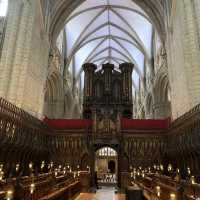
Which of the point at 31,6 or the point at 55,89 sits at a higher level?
the point at 31,6

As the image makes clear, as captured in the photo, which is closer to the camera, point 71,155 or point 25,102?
point 25,102

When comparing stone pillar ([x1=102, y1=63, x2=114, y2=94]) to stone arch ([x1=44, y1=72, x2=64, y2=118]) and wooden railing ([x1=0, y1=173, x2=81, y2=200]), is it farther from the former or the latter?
wooden railing ([x1=0, y1=173, x2=81, y2=200])

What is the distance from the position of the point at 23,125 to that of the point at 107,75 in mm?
14013

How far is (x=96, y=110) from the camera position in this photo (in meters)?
17.2

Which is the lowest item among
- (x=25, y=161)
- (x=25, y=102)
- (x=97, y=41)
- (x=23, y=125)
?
(x=25, y=161)

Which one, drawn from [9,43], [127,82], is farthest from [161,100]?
[9,43]

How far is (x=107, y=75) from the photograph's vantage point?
24.5m

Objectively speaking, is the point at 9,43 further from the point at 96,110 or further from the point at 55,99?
the point at 55,99

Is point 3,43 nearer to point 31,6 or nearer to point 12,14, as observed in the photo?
point 12,14

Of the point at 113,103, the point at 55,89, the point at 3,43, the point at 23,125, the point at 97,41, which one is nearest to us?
the point at 23,125

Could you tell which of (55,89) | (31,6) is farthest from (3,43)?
(55,89)

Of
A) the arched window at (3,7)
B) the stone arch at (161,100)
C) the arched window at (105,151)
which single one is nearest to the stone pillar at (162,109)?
the stone arch at (161,100)

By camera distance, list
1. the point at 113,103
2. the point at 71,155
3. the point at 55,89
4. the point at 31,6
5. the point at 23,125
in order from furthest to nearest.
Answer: the point at 55,89 < the point at 113,103 < the point at 71,155 < the point at 31,6 < the point at 23,125

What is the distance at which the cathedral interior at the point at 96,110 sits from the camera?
1007cm
